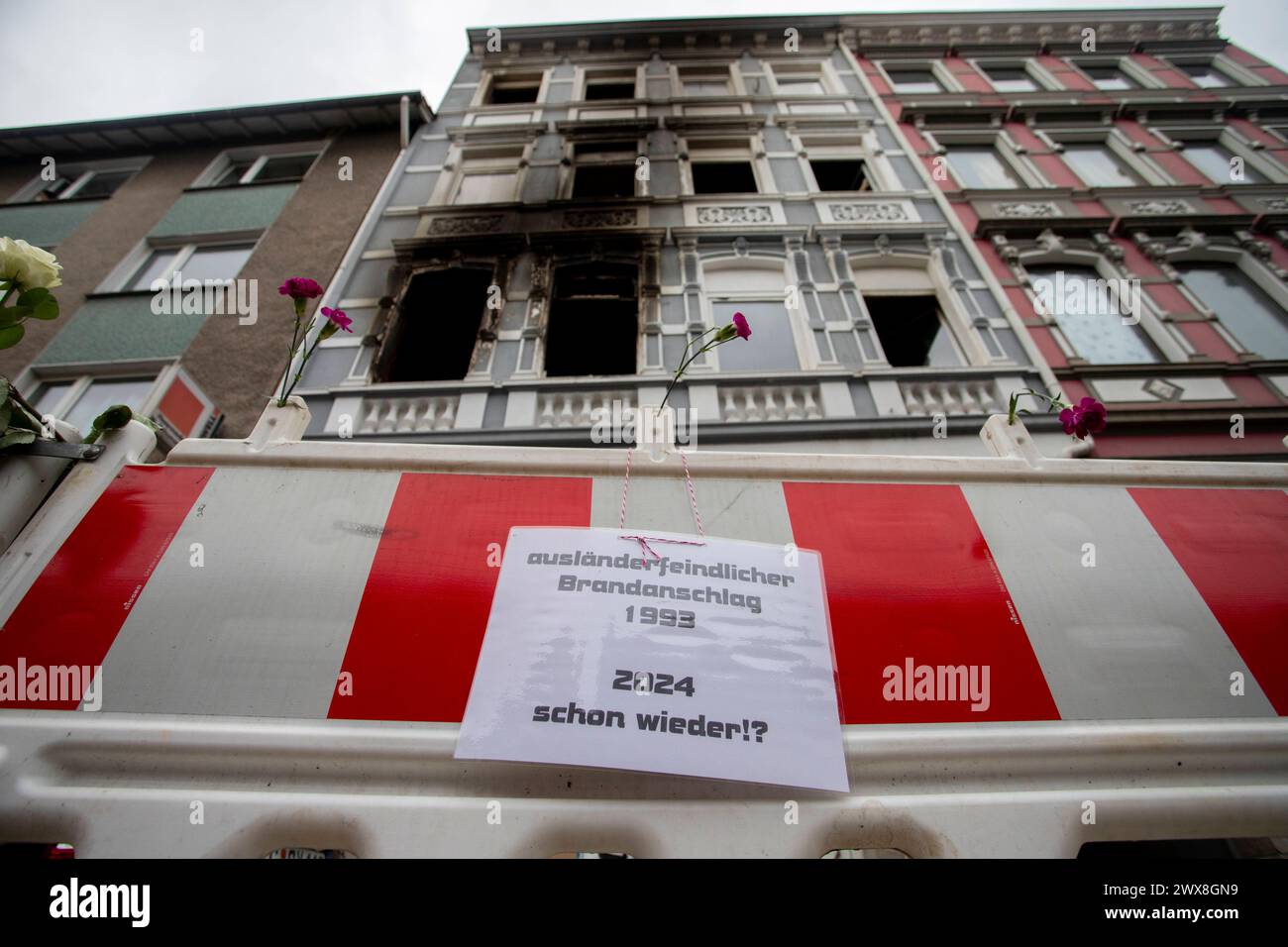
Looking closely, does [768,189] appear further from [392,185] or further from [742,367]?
[392,185]

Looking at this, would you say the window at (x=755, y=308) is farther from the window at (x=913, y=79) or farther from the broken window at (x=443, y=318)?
the window at (x=913, y=79)

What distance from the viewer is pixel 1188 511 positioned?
7.07 feet

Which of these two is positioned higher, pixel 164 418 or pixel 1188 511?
pixel 164 418

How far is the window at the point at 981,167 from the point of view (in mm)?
9680

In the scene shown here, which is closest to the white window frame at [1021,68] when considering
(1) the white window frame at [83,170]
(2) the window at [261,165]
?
(2) the window at [261,165]

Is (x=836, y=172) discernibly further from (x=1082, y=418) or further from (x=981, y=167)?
(x=1082, y=418)

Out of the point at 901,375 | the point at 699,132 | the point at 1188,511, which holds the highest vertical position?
Result: the point at 699,132

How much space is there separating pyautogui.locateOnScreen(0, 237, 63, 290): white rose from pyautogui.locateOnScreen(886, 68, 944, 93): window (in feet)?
47.5

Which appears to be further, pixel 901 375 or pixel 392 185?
pixel 392 185

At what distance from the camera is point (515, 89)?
39.3 feet

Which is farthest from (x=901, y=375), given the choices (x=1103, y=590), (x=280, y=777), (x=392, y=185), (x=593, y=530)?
(x=392, y=185)

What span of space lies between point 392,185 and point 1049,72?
45.0ft

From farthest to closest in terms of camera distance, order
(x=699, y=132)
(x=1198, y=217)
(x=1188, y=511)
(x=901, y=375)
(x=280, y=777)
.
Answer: (x=699, y=132) < (x=1198, y=217) < (x=901, y=375) < (x=1188, y=511) < (x=280, y=777)

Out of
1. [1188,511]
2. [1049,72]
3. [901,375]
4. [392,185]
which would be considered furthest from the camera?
[1049,72]
